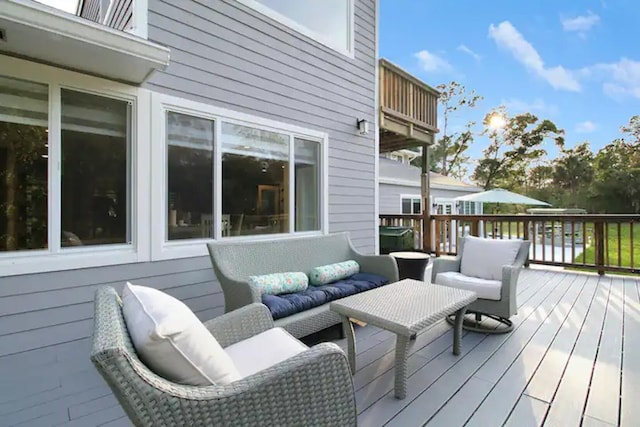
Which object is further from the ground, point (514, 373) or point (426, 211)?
point (426, 211)

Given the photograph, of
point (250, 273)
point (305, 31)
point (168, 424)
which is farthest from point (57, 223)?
point (305, 31)

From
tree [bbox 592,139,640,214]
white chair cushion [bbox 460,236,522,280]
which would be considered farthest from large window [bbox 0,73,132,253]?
tree [bbox 592,139,640,214]

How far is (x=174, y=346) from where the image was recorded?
112 centimetres

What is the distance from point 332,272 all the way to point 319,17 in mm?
3768

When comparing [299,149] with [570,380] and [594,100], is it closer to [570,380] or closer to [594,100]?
[570,380]

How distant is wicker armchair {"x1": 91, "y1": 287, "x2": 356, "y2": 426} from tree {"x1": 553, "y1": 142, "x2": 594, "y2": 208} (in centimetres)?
2579

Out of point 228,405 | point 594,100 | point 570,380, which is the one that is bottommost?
point 570,380

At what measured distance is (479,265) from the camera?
142 inches

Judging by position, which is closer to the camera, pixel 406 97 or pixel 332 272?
pixel 332 272

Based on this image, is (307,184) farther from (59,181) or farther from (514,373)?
(514,373)

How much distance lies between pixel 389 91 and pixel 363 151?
4.58ft

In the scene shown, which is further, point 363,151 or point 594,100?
point 594,100

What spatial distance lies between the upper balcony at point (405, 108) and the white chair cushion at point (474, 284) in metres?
3.07

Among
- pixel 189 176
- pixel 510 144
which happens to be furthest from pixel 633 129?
pixel 189 176
